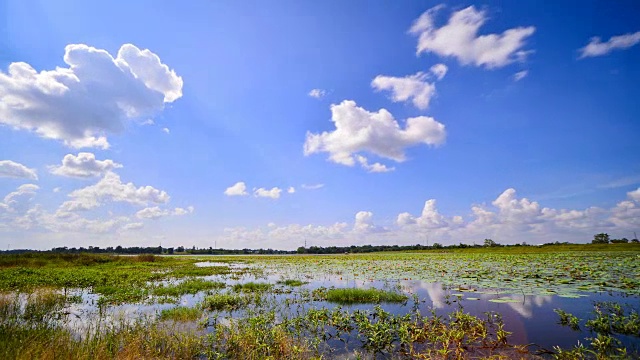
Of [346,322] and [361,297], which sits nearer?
[346,322]

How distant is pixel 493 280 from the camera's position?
20.8 metres

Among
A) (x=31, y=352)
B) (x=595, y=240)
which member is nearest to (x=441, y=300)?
(x=31, y=352)

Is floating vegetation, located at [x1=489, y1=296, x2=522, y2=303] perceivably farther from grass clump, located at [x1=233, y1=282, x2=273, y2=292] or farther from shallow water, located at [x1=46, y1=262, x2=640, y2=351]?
grass clump, located at [x1=233, y1=282, x2=273, y2=292]

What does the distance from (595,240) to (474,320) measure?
148636 mm

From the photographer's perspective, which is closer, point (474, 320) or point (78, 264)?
point (474, 320)

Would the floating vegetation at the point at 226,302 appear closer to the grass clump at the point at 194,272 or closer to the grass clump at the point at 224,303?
the grass clump at the point at 224,303

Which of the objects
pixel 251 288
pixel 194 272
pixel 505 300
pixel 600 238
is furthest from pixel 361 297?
pixel 600 238

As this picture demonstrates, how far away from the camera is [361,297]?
54.5ft

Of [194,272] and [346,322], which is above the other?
[346,322]

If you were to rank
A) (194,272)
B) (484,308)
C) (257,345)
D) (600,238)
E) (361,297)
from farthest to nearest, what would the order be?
1. (600,238)
2. (194,272)
3. (361,297)
4. (484,308)
5. (257,345)

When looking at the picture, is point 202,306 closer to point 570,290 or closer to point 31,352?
point 31,352

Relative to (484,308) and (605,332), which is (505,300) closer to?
(484,308)

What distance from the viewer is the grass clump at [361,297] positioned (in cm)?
1611

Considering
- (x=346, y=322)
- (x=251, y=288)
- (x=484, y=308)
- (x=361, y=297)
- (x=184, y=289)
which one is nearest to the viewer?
(x=346, y=322)
